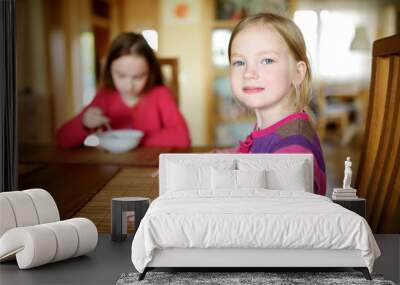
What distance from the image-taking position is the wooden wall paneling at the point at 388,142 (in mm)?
5254

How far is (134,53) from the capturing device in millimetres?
5656

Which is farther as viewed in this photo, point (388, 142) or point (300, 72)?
point (300, 72)

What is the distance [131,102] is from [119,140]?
0.31 metres

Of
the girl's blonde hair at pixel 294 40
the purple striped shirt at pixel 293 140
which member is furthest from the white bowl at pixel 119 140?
the girl's blonde hair at pixel 294 40

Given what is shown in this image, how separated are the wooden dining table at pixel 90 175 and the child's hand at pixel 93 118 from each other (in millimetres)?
194

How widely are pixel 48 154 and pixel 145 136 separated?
75cm

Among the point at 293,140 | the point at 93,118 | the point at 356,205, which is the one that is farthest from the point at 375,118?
the point at 93,118

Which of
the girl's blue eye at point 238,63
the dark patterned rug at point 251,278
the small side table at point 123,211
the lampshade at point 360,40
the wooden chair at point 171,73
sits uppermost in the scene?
the lampshade at point 360,40

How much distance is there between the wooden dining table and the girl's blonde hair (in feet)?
2.69

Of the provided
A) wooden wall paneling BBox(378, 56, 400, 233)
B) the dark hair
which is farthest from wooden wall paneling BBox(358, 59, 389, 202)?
the dark hair

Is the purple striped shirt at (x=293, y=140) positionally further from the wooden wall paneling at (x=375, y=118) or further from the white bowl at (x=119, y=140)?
the white bowl at (x=119, y=140)

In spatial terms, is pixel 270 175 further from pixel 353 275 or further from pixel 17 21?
pixel 17 21

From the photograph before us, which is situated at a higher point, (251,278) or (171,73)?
(171,73)

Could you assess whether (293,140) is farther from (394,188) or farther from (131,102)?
(131,102)
